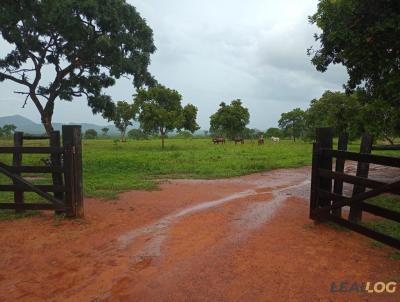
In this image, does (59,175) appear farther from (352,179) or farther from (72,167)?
(352,179)

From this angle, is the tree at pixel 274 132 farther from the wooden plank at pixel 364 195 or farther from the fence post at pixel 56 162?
the fence post at pixel 56 162

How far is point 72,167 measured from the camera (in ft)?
24.5

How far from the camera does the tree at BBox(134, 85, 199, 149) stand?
117 feet

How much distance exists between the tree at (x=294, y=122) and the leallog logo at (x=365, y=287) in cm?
7600

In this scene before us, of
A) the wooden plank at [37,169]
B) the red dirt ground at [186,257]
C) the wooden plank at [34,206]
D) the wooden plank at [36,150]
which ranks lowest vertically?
the red dirt ground at [186,257]

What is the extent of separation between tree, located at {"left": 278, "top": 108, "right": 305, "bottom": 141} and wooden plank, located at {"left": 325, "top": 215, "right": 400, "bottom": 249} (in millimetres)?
73924

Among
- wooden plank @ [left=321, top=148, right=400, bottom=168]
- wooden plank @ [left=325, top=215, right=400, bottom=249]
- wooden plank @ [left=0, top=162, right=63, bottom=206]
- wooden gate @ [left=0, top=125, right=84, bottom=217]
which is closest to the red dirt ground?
wooden plank @ [left=325, top=215, right=400, bottom=249]

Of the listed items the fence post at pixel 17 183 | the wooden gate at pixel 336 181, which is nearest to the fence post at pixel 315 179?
the wooden gate at pixel 336 181

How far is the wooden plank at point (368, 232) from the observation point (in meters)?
5.21

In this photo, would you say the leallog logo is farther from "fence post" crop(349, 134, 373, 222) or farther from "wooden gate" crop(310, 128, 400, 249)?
"fence post" crop(349, 134, 373, 222)

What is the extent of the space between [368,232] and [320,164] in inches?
69.2

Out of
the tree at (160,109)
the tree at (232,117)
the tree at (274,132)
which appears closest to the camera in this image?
the tree at (160,109)

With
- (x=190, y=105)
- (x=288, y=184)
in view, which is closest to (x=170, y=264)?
(x=288, y=184)

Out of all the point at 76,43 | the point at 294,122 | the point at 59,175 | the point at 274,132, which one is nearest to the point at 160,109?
the point at 76,43
